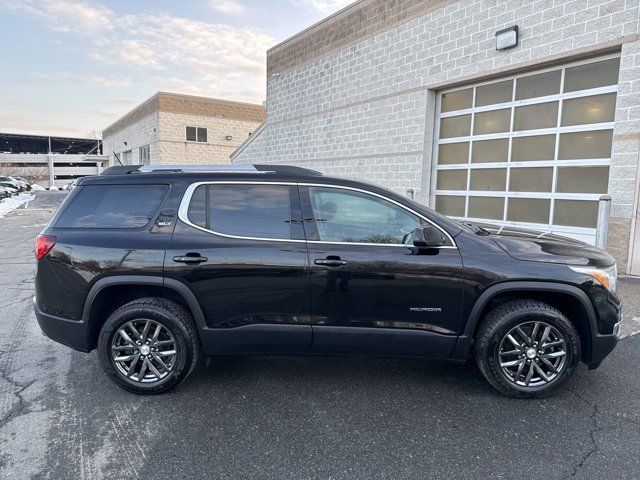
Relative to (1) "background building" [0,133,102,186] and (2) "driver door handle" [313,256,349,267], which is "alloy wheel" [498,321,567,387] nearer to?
(2) "driver door handle" [313,256,349,267]

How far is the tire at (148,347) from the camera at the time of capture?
11.7 ft

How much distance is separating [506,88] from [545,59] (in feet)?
3.41

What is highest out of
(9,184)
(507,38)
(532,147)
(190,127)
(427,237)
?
(190,127)

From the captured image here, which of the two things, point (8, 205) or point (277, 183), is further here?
A: point (8, 205)

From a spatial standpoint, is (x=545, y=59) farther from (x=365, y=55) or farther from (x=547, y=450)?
(x=547, y=450)

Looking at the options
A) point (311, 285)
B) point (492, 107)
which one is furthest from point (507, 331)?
point (492, 107)

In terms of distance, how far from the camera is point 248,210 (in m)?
3.65

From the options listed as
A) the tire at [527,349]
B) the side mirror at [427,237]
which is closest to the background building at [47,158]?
the side mirror at [427,237]

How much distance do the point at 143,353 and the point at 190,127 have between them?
30174 millimetres

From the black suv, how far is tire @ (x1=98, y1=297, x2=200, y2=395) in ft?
0.04

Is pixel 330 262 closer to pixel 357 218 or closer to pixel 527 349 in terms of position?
pixel 357 218

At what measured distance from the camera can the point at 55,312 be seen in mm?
3688

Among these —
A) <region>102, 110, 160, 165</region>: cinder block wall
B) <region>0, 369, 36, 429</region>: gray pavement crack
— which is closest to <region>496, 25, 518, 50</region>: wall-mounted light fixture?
<region>0, 369, 36, 429</region>: gray pavement crack

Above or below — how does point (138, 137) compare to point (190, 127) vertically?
below
